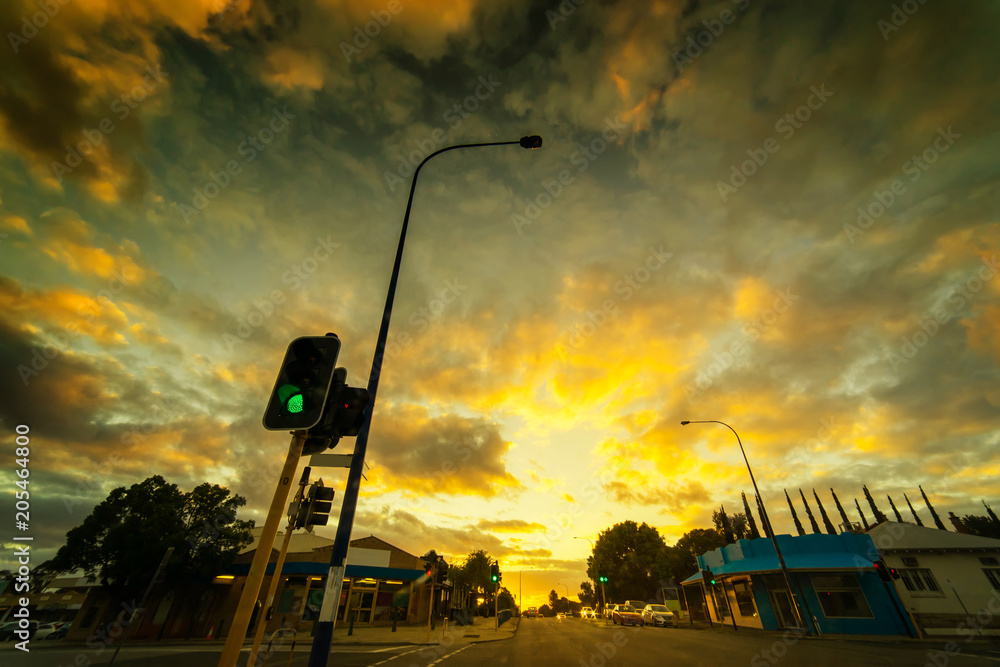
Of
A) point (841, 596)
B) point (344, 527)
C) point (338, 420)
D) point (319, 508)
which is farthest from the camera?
point (841, 596)

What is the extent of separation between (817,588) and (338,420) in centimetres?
3414

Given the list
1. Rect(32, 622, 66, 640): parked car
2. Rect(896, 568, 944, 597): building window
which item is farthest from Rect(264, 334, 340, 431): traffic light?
Rect(32, 622, 66, 640): parked car

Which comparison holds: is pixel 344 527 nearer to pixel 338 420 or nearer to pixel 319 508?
pixel 319 508

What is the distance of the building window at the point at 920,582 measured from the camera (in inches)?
933

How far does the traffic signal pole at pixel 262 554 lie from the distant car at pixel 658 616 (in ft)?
119

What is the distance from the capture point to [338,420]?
3637mm

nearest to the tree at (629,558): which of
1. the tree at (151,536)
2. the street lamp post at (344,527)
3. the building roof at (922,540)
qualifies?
the building roof at (922,540)

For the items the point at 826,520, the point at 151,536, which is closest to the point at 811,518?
the point at 826,520

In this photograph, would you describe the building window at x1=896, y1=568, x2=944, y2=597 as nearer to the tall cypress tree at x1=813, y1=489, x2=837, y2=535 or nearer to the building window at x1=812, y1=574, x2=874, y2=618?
the building window at x1=812, y1=574, x2=874, y2=618

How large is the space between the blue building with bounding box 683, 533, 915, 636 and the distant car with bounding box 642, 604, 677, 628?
218 inches

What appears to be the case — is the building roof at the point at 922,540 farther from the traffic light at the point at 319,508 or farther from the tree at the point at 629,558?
the tree at the point at 629,558

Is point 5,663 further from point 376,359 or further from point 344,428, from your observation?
point 344,428

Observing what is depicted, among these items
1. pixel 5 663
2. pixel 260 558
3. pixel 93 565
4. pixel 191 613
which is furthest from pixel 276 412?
pixel 191 613

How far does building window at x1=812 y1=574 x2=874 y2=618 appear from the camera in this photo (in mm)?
23016
